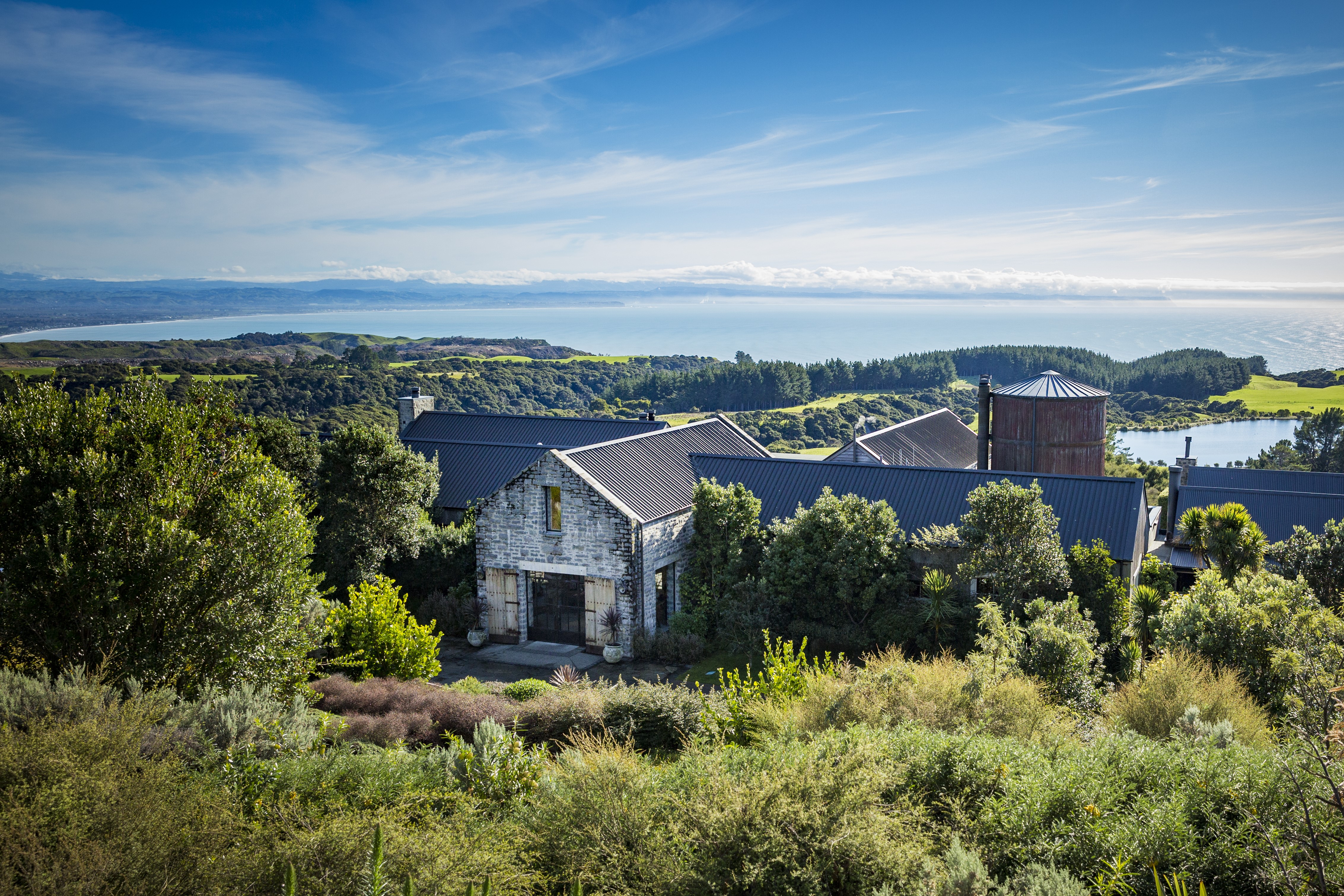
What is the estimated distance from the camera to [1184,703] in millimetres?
12305

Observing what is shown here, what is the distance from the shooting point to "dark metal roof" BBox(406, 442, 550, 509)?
103 ft

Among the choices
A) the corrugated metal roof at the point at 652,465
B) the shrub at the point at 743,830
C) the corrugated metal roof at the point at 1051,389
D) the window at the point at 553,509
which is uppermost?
the corrugated metal roof at the point at 1051,389

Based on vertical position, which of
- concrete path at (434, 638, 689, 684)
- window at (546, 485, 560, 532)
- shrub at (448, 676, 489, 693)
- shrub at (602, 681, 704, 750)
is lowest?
concrete path at (434, 638, 689, 684)

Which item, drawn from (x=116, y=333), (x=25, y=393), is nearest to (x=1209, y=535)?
(x=25, y=393)

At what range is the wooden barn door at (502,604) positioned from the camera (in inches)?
955

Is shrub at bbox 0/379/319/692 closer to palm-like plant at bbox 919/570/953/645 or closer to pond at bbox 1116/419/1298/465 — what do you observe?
palm-like plant at bbox 919/570/953/645

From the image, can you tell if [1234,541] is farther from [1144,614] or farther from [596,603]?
[596,603]

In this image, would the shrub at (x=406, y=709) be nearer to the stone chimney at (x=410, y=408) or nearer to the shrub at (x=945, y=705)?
the shrub at (x=945, y=705)

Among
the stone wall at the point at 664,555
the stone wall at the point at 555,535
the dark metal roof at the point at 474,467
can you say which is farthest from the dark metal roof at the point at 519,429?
the stone wall at the point at 555,535

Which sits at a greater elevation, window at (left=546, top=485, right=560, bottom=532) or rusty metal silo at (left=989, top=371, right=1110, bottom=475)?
rusty metal silo at (left=989, top=371, right=1110, bottom=475)

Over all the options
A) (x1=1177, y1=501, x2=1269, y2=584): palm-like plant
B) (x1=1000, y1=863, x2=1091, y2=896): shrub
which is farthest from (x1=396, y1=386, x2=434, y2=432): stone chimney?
(x1=1000, y1=863, x2=1091, y2=896): shrub

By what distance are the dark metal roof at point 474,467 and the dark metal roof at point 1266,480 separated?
92.4 ft

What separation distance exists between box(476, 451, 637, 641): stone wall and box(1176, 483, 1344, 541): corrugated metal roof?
2299 cm

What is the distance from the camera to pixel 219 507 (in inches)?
513
